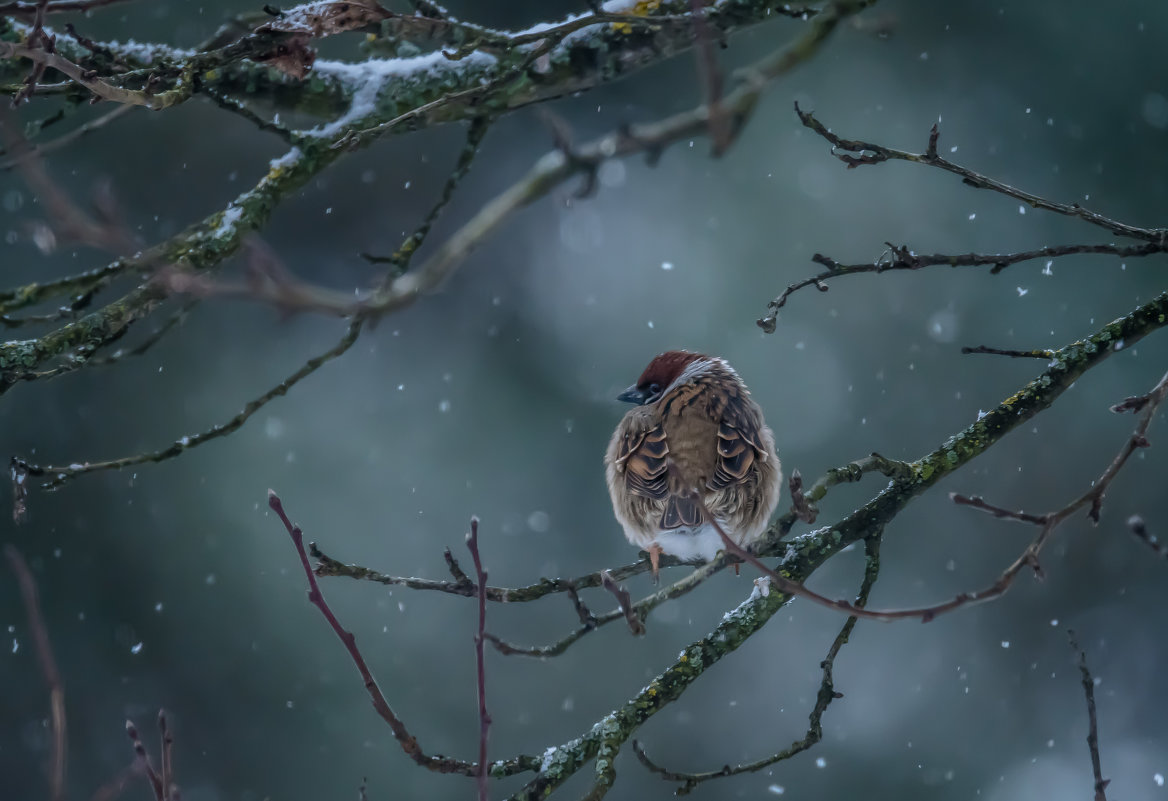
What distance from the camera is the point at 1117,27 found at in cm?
860

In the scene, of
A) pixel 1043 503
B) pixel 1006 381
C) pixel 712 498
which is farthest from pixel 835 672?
pixel 712 498

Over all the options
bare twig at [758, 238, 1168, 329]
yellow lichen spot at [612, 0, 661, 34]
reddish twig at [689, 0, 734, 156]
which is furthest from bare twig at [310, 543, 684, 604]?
yellow lichen spot at [612, 0, 661, 34]

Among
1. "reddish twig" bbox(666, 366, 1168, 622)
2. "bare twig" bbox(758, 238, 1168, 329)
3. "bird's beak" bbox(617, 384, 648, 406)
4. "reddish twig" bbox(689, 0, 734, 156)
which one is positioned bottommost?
"reddish twig" bbox(666, 366, 1168, 622)

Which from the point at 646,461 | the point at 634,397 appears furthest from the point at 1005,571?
the point at 634,397

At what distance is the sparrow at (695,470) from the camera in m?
4.05

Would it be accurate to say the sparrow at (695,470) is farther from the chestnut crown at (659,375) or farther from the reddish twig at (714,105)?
the reddish twig at (714,105)

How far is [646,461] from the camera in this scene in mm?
4285

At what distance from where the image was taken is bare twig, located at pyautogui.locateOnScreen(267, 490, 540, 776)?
1770 millimetres

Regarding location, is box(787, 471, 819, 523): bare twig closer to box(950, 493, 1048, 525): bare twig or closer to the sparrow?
box(950, 493, 1048, 525): bare twig

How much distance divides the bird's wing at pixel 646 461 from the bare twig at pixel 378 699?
1.83 m

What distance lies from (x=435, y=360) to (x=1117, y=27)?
635cm

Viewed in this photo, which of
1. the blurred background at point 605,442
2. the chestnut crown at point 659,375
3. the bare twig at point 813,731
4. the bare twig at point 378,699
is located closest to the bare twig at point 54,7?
the bare twig at point 378,699

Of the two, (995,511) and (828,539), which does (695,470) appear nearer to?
(828,539)

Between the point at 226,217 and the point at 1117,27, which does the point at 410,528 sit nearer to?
the point at 226,217
